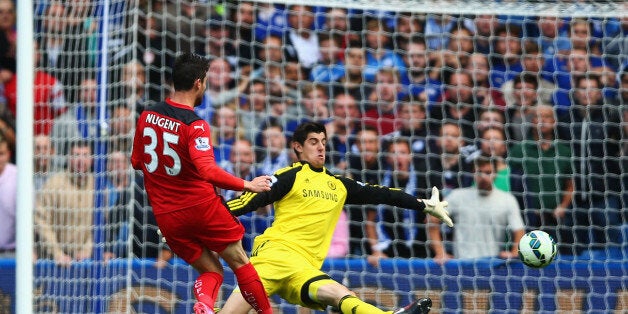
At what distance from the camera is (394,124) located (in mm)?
10391

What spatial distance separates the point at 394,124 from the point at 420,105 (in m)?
0.30

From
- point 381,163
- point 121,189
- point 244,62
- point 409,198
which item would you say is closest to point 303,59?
point 244,62

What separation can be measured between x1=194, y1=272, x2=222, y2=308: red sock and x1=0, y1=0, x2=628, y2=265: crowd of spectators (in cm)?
286

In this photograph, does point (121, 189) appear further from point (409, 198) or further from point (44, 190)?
point (409, 198)

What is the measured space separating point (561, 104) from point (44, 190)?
4844 millimetres

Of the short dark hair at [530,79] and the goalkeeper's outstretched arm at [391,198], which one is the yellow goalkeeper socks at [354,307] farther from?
the short dark hair at [530,79]

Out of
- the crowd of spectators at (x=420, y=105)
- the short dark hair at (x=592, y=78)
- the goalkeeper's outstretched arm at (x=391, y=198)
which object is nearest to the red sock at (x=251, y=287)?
the goalkeeper's outstretched arm at (x=391, y=198)

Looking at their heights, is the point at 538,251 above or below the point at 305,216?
below

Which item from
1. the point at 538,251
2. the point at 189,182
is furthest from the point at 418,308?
the point at 189,182

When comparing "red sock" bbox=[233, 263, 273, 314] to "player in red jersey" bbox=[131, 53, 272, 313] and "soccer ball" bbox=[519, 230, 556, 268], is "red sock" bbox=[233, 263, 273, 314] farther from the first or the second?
"soccer ball" bbox=[519, 230, 556, 268]

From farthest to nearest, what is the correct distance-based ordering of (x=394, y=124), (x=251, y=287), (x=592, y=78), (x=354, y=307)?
(x=592, y=78) < (x=394, y=124) < (x=354, y=307) < (x=251, y=287)

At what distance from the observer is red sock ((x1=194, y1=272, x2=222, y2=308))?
22.3ft

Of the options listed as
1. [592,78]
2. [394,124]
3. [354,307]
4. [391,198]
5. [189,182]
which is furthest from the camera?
[592,78]

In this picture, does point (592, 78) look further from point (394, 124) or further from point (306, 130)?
point (306, 130)
